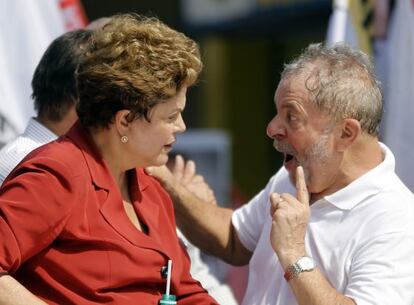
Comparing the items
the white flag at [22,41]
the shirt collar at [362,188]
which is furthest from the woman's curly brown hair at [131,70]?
the white flag at [22,41]

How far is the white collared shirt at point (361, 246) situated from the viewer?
118 inches

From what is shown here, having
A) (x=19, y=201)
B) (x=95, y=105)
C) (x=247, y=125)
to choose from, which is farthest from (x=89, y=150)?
(x=247, y=125)

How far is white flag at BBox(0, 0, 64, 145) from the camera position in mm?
4328

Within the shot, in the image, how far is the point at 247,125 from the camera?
510 inches

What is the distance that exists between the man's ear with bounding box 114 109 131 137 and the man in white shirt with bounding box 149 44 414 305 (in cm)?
52

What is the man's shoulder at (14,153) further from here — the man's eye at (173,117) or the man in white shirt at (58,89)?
the man's eye at (173,117)

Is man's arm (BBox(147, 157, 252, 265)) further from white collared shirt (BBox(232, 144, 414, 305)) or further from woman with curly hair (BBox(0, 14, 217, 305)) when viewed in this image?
woman with curly hair (BBox(0, 14, 217, 305))

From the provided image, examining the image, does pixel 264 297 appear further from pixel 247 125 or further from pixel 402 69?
pixel 247 125

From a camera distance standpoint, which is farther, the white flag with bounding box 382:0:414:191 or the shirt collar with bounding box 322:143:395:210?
the white flag with bounding box 382:0:414:191

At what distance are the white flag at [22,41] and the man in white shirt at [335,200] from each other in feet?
4.76

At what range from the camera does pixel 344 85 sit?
3.18 metres

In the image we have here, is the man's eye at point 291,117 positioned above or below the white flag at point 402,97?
above

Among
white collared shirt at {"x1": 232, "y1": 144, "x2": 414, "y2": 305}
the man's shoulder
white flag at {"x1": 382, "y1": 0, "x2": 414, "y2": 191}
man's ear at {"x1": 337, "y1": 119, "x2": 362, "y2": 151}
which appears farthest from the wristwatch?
white flag at {"x1": 382, "y1": 0, "x2": 414, "y2": 191}

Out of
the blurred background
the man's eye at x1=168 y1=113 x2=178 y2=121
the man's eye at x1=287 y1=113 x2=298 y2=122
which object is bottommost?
the blurred background
